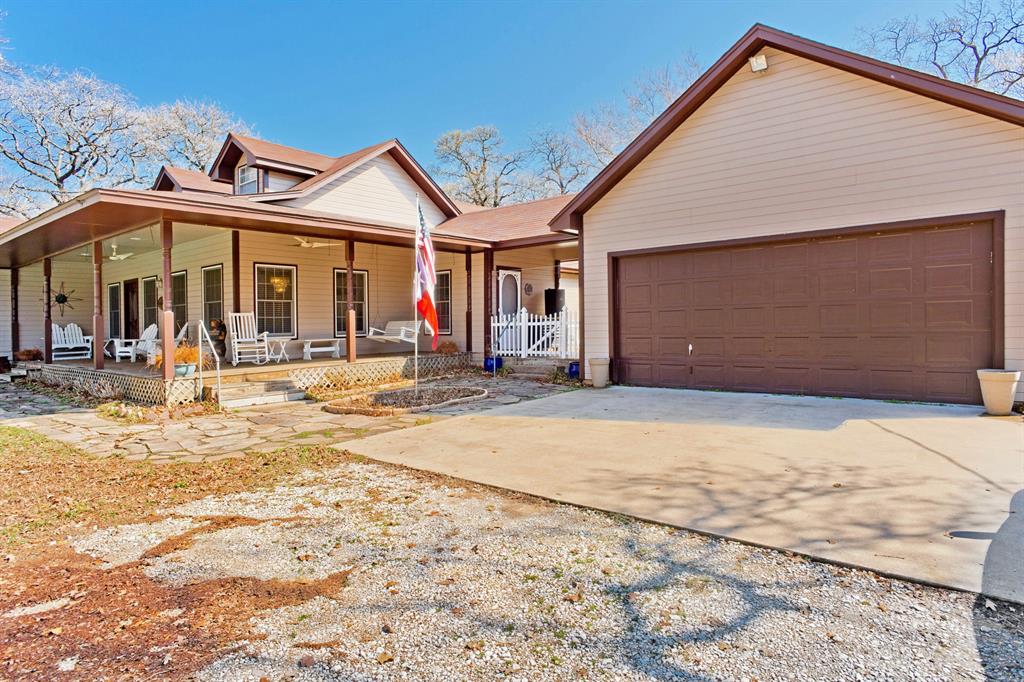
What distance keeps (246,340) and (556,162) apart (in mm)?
25701

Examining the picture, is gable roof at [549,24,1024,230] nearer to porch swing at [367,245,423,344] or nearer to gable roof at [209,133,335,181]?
porch swing at [367,245,423,344]

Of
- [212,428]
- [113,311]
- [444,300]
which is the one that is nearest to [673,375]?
[444,300]

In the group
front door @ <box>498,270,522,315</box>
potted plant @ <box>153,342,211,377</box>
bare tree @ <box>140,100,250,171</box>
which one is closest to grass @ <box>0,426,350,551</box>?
potted plant @ <box>153,342,211,377</box>

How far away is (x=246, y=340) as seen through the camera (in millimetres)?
11000

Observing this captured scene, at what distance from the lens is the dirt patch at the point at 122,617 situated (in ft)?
7.26

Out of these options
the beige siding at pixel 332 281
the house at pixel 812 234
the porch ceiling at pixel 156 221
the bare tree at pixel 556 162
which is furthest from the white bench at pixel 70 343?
the bare tree at pixel 556 162

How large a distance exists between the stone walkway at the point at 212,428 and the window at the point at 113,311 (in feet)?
25.7

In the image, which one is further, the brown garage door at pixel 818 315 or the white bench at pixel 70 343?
the white bench at pixel 70 343

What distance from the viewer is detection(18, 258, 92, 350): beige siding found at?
16.2 m

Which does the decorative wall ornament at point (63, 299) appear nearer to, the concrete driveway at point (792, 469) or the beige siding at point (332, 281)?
the beige siding at point (332, 281)

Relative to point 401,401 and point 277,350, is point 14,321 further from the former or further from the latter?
point 401,401

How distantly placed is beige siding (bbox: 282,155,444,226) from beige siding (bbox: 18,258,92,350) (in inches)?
301

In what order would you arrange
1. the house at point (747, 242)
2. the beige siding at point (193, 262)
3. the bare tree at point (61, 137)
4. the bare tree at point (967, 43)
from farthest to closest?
the bare tree at point (61, 137) → the bare tree at point (967, 43) → the beige siding at point (193, 262) → the house at point (747, 242)

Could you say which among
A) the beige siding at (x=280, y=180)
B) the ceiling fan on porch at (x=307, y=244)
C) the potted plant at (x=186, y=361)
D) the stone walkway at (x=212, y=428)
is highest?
the beige siding at (x=280, y=180)
